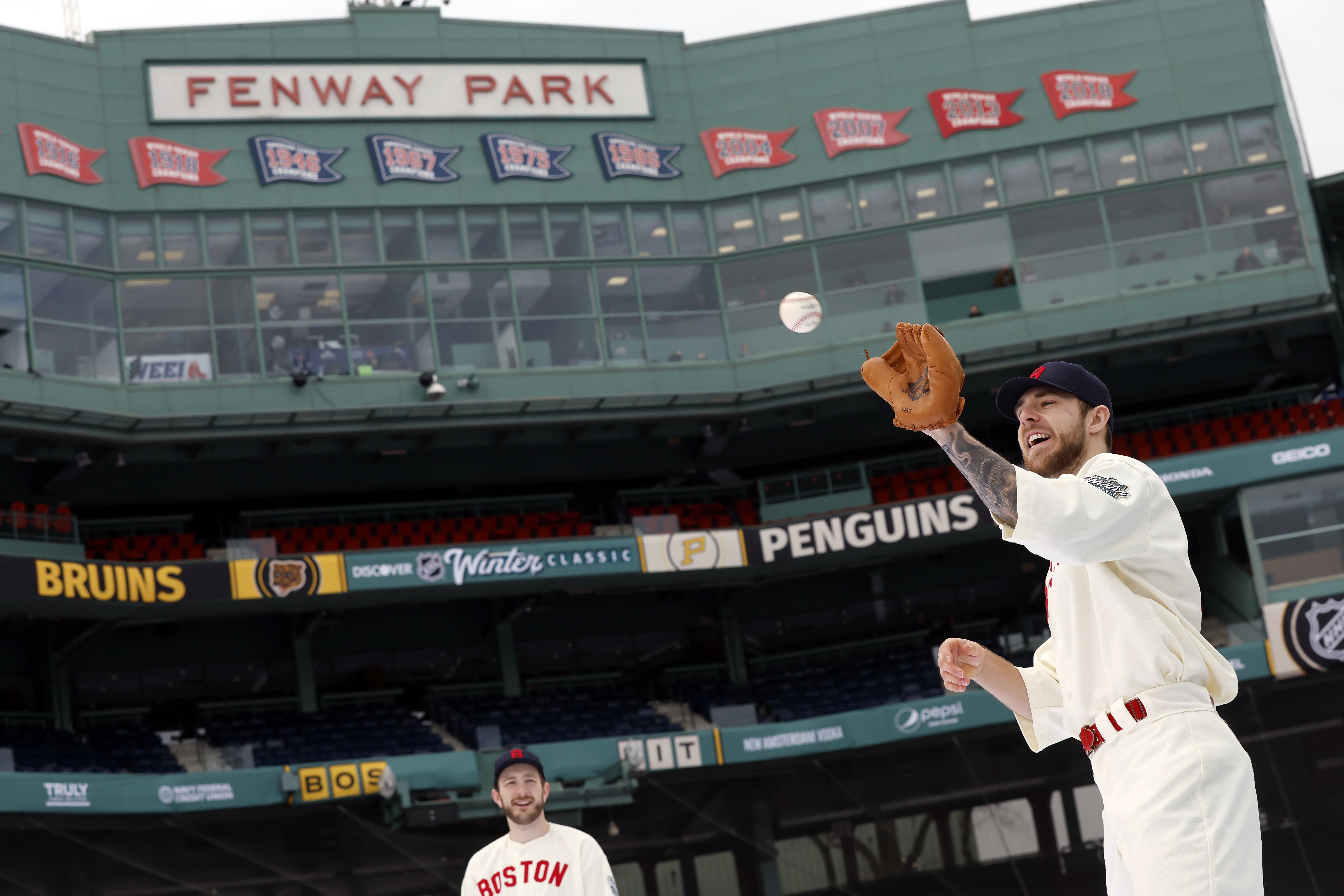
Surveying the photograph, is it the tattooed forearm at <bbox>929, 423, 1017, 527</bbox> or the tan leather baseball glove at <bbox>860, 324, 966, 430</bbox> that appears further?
the tan leather baseball glove at <bbox>860, 324, 966, 430</bbox>

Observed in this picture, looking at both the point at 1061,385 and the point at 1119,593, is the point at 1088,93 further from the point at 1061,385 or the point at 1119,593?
the point at 1119,593

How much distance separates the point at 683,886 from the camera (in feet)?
98.7

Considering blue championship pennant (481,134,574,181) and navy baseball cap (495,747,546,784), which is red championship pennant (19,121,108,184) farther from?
navy baseball cap (495,747,546,784)

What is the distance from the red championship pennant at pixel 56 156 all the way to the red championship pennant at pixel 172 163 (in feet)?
2.40

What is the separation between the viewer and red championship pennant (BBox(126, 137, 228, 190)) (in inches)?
1156

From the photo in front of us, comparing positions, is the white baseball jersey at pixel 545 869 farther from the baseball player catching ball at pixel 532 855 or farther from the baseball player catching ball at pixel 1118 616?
the baseball player catching ball at pixel 1118 616

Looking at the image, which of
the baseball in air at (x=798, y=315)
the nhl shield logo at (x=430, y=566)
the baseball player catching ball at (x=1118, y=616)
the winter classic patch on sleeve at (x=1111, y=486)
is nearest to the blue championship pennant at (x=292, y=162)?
the nhl shield logo at (x=430, y=566)

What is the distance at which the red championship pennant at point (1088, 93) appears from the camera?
3269 centimetres

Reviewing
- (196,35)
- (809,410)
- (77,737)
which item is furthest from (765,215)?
(77,737)

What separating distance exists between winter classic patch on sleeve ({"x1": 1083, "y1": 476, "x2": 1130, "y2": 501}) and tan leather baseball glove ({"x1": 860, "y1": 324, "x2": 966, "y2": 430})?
1.42ft

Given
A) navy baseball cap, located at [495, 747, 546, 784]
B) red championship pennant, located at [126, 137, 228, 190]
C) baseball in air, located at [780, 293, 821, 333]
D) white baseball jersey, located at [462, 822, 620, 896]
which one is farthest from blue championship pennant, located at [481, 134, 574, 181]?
white baseball jersey, located at [462, 822, 620, 896]

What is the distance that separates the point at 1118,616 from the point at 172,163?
28.5m

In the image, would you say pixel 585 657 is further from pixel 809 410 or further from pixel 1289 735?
pixel 1289 735

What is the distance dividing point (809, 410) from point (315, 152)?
12355 mm
